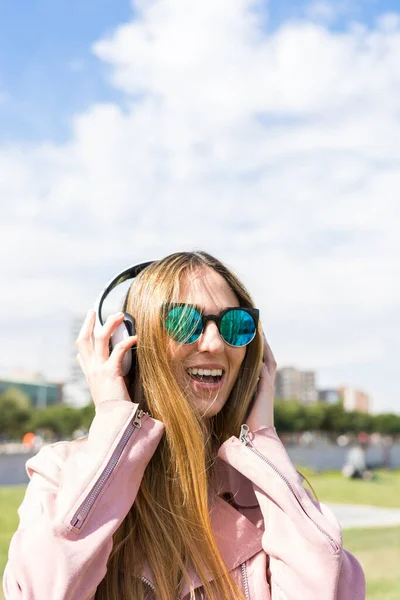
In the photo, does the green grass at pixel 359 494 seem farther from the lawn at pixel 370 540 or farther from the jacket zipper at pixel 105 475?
the jacket zipper at pixel 105 475

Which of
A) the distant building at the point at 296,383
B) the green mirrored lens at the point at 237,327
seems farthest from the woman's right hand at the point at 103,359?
the distant building at the point at 296,383

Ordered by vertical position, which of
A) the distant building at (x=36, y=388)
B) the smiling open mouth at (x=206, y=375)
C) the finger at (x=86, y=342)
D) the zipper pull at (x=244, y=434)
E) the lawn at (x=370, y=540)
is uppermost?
the finger at (x=86, y=342)

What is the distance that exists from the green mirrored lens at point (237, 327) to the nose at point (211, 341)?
0.03 meters

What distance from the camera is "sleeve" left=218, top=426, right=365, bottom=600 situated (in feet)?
5.84

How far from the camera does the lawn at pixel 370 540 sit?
24.0ft

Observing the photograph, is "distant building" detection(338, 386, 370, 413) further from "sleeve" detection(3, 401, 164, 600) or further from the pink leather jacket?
"sleeve" detection(3, 401, 164, 600)

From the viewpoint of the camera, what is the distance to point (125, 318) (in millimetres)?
1991

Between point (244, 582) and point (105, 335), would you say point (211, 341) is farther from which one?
point (244, 582)

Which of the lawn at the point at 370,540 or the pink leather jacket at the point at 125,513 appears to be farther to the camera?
the lawn at the point at 370,540

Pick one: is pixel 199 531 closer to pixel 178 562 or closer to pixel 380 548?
pixel 178 562

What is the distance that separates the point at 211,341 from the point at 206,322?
0.19 feet

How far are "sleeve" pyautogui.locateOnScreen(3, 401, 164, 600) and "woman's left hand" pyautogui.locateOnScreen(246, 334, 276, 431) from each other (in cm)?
31

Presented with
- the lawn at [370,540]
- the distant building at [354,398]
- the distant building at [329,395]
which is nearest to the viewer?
the lawn at [370,540]

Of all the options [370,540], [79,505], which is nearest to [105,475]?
[79,505]
